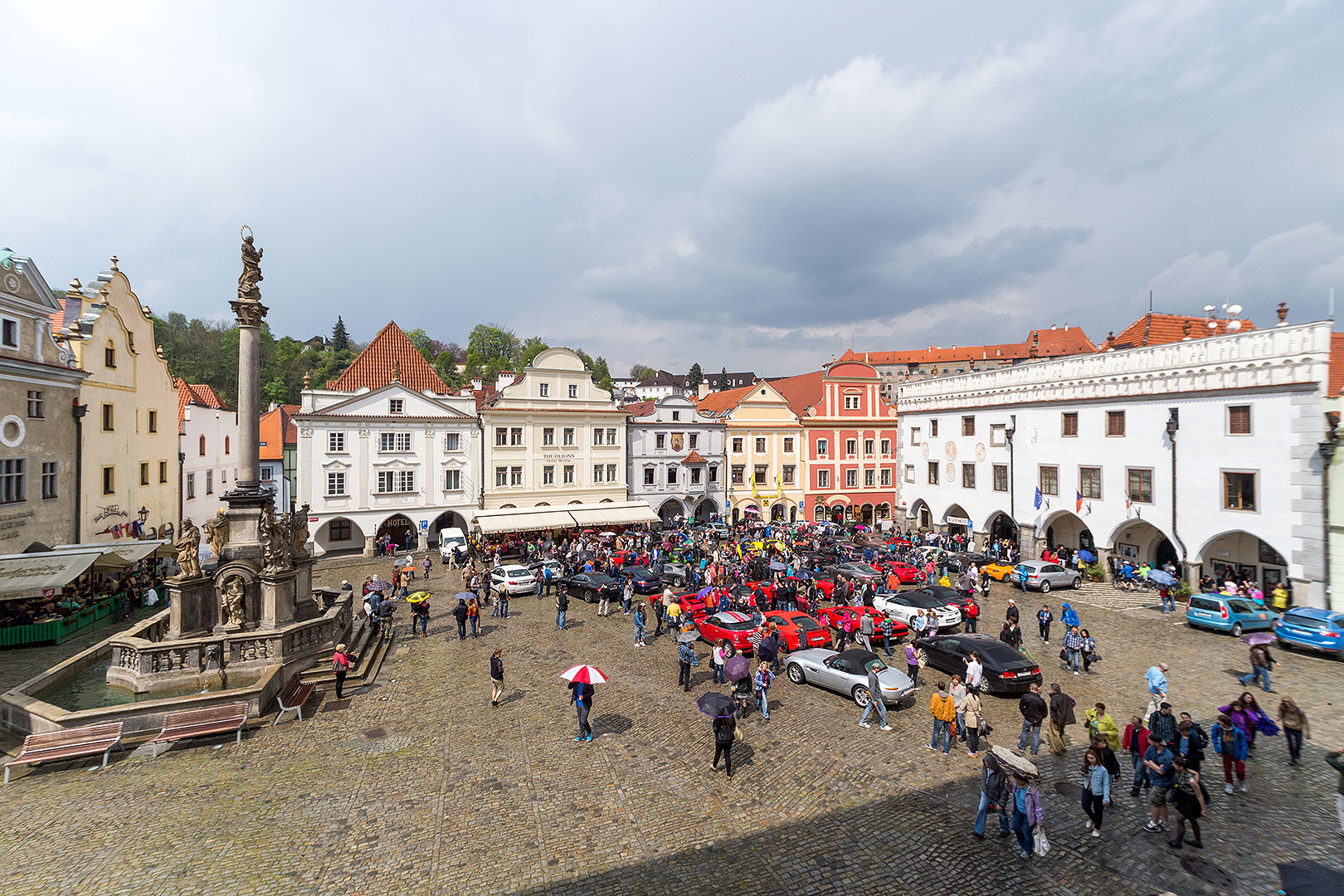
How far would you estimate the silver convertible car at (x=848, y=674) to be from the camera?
1416cm

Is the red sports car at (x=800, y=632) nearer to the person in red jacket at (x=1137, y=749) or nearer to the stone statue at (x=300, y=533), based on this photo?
the person in red jacket at (x=1137, y=749)

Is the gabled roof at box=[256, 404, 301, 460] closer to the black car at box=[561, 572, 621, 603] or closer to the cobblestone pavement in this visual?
the black car at box=[561, 572, 621, 603]

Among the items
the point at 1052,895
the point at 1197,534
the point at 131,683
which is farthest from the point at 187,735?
the point at 1197,534

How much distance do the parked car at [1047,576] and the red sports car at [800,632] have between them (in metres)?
14.6

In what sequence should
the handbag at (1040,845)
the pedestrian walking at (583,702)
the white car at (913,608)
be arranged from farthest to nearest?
the white car at (913,608), the pedestrian walking at (583,702), the handbag at (1040,845)

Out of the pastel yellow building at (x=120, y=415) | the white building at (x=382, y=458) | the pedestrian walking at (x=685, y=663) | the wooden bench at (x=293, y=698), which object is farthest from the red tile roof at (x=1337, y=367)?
the pastel yellow building at (x=120, y=415)

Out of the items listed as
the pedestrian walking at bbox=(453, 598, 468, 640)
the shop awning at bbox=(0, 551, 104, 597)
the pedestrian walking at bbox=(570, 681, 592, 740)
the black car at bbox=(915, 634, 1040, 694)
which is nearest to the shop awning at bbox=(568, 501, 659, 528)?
the pedestrian walking at bbox=(453, 598, 468, 640)

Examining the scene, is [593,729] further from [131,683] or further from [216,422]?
[216,422]

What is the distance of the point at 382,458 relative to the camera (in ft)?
124

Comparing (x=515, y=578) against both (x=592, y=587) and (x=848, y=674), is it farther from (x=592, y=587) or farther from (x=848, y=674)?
(x=848, y=674)

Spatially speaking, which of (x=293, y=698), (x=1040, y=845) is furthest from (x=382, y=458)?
(x=1040, y=845)

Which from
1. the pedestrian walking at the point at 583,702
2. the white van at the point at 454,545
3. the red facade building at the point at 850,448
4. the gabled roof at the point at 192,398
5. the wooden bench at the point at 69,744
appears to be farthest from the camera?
the red facade building at the point at 850,448

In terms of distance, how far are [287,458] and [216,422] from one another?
9722 millimetres

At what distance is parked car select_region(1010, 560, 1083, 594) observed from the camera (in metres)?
27.4
